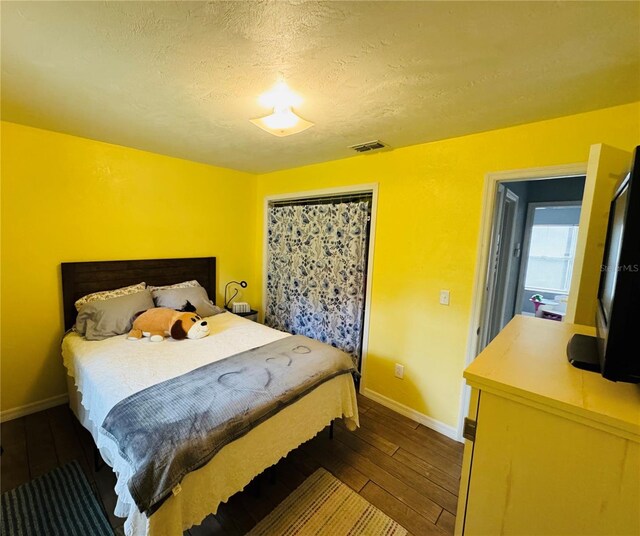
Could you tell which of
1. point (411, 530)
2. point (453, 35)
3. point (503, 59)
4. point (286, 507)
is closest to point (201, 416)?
point (286, 507)

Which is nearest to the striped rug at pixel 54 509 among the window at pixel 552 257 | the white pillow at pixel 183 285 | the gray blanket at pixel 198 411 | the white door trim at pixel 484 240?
the gray blanket at pixel 198 411

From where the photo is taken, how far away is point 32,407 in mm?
2342

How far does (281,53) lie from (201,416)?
1651 mm

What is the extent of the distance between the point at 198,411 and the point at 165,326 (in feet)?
3.84

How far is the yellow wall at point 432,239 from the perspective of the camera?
6.13ft

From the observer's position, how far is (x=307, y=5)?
3.15 ft

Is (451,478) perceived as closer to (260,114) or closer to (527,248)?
(260,114)

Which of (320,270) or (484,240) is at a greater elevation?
(484,240)

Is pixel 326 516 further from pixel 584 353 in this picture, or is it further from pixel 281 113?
pixel 281 113

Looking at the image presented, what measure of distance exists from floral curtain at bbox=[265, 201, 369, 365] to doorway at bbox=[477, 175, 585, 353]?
109 centimetres

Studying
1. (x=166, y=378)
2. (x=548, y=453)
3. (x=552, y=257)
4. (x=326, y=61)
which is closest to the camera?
(x=548, y=453)

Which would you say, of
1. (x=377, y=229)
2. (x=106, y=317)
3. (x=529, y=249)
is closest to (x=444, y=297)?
(x=377, y=229)

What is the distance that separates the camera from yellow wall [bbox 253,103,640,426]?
1.87m

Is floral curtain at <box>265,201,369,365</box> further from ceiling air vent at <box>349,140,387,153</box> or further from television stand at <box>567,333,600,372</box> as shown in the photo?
television stand at <box>567,333,600,372</box>
